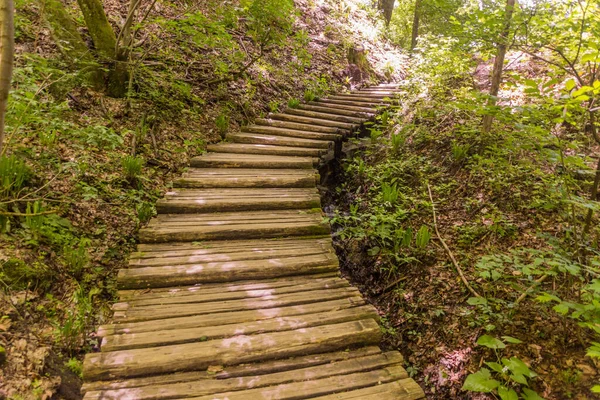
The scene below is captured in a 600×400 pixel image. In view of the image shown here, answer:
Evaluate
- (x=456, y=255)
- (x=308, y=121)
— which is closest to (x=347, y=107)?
(x=308, y=121)

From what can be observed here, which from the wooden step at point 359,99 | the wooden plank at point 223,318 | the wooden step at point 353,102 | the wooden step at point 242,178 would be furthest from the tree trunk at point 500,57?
the wooden step at point 359,99

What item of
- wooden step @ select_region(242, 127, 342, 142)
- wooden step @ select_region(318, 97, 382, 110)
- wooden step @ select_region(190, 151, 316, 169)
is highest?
wooden step @ select_region(318, 97, 382, 110)

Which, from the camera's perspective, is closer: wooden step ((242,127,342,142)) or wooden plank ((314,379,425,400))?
wooden plank ((314,379,425,400))

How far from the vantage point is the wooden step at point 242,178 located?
15.1 ft

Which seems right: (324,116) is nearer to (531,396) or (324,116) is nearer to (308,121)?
(308,121)

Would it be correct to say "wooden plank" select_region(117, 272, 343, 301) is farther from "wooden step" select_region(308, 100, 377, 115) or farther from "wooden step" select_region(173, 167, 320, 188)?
"wooden step" select_region(308, 100, 377, 115)

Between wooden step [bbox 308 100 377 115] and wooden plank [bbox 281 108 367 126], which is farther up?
wooden step [bbox 308 100 377 115]

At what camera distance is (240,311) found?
286cm

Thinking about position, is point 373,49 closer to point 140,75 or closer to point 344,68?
point 344,68

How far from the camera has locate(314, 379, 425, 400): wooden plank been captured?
229 centimetres

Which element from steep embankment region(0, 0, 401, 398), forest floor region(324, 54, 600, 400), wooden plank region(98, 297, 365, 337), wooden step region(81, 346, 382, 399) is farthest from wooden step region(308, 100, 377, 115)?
wooden step region(81, 346, 382, 399)

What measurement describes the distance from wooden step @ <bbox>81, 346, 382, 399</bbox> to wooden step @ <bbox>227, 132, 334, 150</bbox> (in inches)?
161

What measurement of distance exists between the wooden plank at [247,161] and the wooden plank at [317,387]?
3.48 m

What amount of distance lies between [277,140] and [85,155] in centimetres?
299
